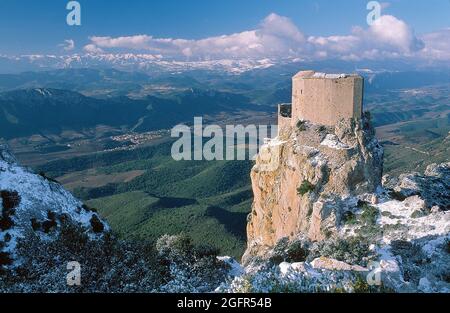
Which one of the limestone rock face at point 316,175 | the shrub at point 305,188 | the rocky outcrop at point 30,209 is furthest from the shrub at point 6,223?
the shrub at point 305,188

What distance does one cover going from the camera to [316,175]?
38.0 metres

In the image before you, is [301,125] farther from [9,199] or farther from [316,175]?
[9,199]

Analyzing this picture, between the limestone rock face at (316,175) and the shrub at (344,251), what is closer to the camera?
the shrub at (344,251)

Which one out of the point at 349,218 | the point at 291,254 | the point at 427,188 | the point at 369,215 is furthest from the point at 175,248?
A: the point at 427,188

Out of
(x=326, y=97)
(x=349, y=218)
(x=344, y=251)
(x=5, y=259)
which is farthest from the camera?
(x=326, y=97)

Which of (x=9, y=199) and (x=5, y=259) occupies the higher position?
(x=9, y=199)

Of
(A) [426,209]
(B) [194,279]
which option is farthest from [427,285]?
(A) [426,209]

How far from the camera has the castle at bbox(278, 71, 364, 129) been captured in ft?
129

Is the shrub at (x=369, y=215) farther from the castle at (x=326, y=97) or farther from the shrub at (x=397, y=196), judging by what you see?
the castle at (x=326, y=97)

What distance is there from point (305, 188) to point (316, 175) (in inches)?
58.0

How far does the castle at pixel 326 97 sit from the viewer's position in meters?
39.2

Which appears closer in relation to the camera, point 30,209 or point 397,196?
point 30,209

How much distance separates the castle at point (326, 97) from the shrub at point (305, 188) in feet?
21.2

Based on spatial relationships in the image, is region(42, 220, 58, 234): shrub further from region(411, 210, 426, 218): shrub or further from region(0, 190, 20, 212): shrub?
region(411, 210, 426, 218): shrub
